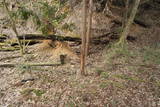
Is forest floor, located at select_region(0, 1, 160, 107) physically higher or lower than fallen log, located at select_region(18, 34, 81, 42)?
lower

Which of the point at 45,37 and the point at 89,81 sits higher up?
the point at 45,37

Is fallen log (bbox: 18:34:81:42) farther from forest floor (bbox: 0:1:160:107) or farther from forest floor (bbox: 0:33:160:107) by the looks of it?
forest floor (bbox: 0:33:160:107)

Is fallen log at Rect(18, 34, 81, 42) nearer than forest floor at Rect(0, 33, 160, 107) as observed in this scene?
No

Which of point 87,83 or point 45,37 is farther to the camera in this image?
point 45,37

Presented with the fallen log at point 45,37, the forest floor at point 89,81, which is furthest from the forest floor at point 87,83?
the fallen log at point 45,37

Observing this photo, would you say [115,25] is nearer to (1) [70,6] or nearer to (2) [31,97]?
(1) [70,6]

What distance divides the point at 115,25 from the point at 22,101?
754 centimetres

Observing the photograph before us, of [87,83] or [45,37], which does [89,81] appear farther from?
[45,37]

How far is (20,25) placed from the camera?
380 inches

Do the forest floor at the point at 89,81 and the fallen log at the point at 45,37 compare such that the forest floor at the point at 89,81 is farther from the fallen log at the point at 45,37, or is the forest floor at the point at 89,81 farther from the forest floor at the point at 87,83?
the fallen log at the point at 45,37

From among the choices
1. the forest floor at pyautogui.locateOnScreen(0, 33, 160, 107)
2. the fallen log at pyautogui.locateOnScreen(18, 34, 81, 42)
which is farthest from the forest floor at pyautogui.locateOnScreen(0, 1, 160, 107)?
the fallen log at pyautogui.locateOnScreen(18, 34, 81, 42)

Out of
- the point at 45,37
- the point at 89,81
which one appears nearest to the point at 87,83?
the point at 89,81

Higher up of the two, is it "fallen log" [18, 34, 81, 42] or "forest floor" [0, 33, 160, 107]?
"fallen log" [18, 34, 81, 42]


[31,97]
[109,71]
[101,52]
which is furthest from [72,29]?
[31,97]
